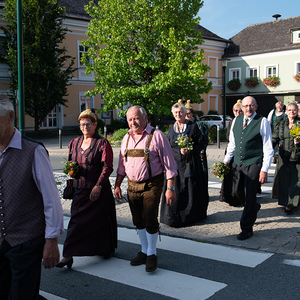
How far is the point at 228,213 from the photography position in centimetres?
719

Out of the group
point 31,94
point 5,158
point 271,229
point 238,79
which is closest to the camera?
point 5,158

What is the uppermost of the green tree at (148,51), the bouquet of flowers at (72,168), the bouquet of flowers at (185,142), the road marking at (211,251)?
the green tree at (148,51)

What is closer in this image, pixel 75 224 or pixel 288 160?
pixel 75 224

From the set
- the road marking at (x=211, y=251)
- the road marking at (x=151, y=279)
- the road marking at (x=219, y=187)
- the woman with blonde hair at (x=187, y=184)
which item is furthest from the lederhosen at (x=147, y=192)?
the road marking at (x=219, y=187)

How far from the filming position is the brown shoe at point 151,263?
4570 mm

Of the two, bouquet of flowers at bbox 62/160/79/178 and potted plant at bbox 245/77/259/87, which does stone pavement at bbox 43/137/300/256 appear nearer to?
bouquet of flowers at bbox 62/160/79/178

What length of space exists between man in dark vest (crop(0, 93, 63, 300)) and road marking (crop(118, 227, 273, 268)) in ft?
9.18

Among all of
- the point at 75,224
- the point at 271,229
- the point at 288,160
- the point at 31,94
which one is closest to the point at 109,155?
the point at 75,224

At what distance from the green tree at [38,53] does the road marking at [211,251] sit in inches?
862

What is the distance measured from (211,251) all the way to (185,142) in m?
1.81

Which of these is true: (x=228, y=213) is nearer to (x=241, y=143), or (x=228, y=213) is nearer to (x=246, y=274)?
(x=241, y=143)

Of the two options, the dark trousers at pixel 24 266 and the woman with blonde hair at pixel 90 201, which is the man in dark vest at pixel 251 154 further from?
the dark trousers at pixel 24 266

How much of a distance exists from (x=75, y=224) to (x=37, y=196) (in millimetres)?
2137

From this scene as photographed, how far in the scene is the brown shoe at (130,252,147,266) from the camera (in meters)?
4.84
